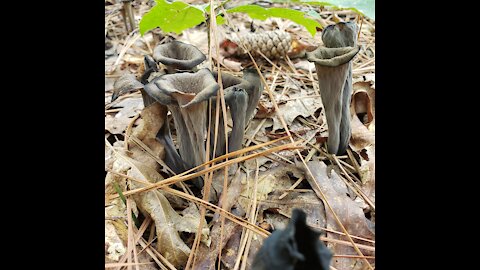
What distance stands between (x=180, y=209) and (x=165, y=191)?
85mm

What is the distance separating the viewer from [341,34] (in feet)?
5.29

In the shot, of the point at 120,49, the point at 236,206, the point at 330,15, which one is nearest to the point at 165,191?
the point at 236,206

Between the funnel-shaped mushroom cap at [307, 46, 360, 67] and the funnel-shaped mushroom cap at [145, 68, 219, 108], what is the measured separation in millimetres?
393

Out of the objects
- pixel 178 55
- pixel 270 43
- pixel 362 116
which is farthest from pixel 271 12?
pixel 270 43

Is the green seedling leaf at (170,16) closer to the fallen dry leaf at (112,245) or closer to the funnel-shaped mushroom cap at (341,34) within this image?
the funnel-shaped mushroom cap at (341,34)

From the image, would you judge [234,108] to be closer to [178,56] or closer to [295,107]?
[178,56]

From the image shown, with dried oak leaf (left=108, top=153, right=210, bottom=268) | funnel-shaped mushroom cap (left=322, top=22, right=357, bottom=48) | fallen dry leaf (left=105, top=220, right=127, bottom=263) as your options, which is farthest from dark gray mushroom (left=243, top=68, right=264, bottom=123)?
fallen dry leaf (left=105, top=220, right=127, bottom=263)

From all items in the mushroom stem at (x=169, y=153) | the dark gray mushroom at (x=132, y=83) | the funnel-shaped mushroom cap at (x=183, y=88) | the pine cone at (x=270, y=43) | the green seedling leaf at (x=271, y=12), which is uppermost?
the green seedling leaf at (x=271, y=12)

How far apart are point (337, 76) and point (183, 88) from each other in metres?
0.57

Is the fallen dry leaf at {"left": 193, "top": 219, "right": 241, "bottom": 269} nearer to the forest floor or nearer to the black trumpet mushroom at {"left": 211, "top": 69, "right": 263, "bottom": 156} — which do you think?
the forest floor

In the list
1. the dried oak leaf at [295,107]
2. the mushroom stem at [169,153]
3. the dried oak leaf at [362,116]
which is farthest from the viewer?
the dried oak leaf at [295,107]

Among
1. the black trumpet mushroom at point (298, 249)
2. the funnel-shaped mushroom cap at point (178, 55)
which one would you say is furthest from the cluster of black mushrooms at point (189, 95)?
the black trumpet mushroom at point (298, 249)

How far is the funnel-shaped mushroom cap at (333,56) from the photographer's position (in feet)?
4.89

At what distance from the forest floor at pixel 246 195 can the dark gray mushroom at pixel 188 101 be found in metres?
0.11
